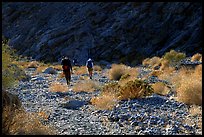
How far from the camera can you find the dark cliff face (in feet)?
151

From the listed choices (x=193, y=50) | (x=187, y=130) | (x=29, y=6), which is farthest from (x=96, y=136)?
(x=29, y=6)

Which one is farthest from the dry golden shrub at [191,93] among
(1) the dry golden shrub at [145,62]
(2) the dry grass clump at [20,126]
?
(1) the dry golden shrub at [145,62]

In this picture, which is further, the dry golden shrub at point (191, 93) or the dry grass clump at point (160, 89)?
the dry grass clump at point (160, 89)

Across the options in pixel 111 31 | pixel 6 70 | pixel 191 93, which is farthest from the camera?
pixel 111 31

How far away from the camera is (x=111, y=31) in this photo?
51.2 m

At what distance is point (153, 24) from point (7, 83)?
38.5 m

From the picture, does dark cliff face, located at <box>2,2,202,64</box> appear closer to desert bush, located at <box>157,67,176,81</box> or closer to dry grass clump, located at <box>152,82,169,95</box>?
desert bush, located at <box>157,67,176,81</box>

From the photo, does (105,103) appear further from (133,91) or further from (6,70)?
(6,70)

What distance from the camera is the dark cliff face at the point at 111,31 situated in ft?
151

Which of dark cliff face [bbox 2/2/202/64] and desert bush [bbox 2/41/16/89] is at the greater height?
dark cliff face [bbox 2/2/202/64]

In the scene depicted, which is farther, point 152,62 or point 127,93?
point 152,62

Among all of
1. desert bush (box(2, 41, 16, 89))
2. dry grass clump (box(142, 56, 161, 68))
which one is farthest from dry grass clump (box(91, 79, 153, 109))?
dry grass clump (box(142, 56, 161, 68))

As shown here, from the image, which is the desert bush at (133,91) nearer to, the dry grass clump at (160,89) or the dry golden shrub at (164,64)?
the dry grass clump at (160,89)

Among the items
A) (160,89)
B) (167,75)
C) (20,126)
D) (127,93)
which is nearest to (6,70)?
(20,126)
